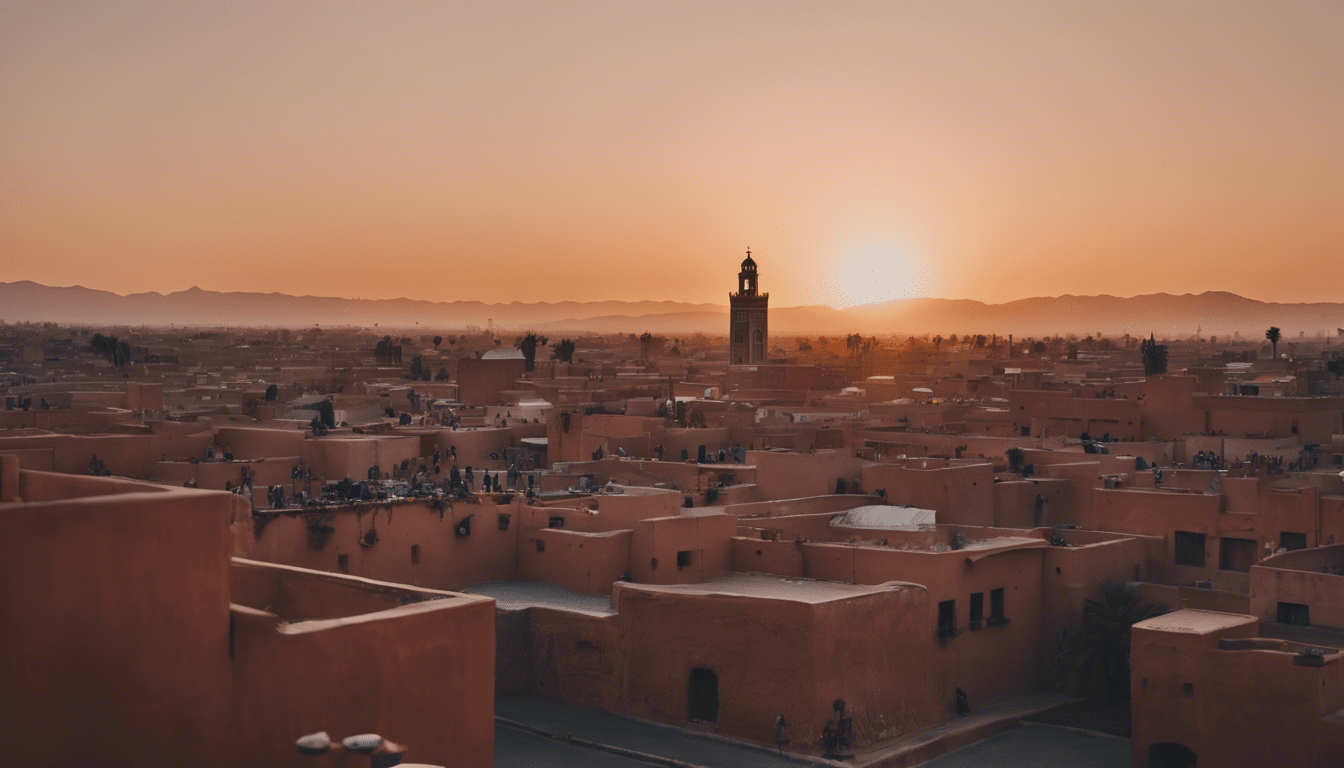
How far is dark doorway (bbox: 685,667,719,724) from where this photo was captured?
1886 cm

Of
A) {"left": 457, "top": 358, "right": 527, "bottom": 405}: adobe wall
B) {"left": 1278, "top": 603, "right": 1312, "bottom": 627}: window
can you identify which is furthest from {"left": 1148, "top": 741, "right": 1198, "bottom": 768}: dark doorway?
{"left": 457, "top": 358, "right": 527, "bottom": 405}: adobe wall

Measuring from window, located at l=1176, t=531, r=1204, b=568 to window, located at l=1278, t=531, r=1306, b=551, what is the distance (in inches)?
51.6

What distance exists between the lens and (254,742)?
898cm

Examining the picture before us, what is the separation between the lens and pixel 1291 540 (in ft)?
80.9

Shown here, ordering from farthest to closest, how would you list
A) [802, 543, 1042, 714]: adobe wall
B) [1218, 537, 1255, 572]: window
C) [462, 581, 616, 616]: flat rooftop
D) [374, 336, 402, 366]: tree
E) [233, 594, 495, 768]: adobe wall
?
[374, 336, 402, 366]: tree, [1218, 537, 1255, 572]: window, [802, 543, 1042, 714]: adobe wall, [462, 581, 616, 616]: flat rooftop, [233, 594, 495, 768]: adobe wall

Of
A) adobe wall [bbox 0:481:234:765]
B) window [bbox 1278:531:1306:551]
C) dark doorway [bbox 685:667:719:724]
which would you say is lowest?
dark doorway [bbox 685:667:719:724]

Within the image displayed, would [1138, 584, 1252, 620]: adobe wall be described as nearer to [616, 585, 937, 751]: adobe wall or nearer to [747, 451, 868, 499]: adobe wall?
[616, 585, 937, 751]: adobe wall

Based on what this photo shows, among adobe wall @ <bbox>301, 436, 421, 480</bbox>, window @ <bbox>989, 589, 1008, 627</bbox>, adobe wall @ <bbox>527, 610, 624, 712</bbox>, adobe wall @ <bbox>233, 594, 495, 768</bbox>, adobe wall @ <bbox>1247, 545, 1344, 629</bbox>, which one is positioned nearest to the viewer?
adobe wall @ <bbox>233, 594, 495, 768</bbox>

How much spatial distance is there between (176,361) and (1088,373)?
50.2m

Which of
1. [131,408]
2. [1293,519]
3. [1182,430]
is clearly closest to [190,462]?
[131,408]

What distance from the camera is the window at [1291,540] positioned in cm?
2447

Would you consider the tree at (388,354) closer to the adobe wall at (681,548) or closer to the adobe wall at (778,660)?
the adobe wall at (681,548)

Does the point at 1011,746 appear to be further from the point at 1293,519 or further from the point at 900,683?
the point at 1293,519

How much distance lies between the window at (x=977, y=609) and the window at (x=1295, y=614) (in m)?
4.33
